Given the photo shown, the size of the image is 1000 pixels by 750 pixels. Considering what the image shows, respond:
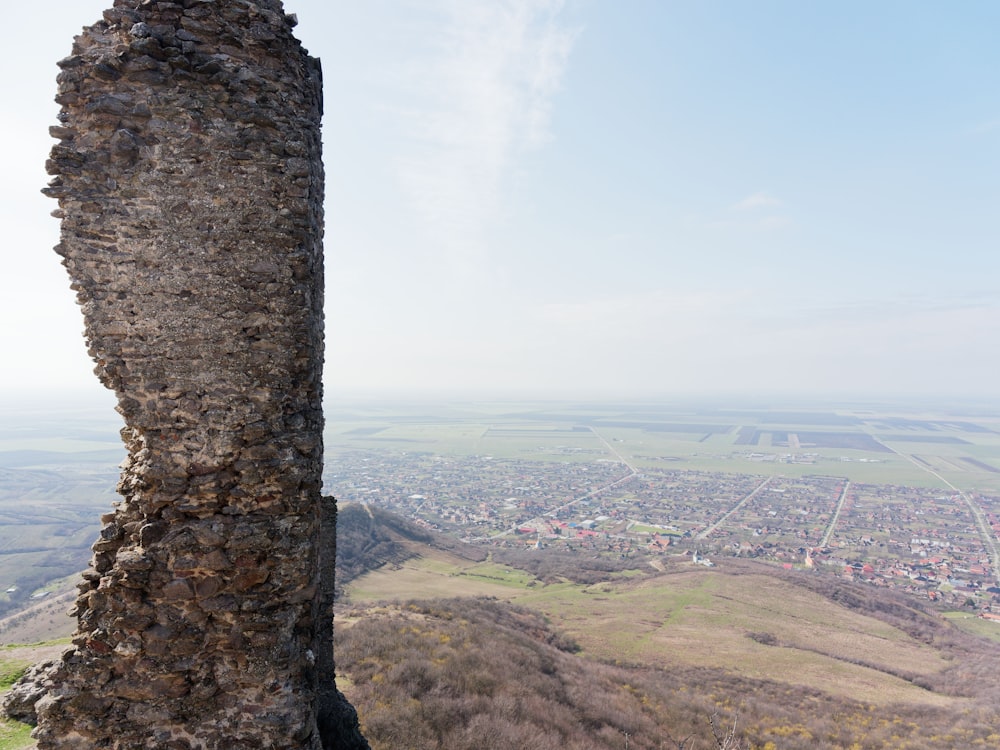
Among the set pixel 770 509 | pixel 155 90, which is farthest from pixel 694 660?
pixel 770 509

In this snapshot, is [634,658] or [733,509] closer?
[634,658]

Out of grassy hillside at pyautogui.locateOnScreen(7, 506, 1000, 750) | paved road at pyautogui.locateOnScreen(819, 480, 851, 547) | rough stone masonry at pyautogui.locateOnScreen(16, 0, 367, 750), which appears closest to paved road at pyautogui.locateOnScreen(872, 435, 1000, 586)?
paved road at pyautogui.locateOnScreen(819, 480, 851, 547)

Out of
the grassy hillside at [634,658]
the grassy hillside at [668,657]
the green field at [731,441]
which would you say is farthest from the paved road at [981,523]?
the grassy hillside at [668,657]

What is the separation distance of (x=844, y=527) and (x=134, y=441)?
238 feet

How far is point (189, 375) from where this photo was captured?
3494mm

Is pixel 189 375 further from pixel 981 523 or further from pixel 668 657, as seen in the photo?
pixel 981 523

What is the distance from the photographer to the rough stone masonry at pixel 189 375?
3.40m

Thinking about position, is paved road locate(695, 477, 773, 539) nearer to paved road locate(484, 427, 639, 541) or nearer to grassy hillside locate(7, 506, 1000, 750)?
grassy hillside locate(7, 506, 1000, 750)

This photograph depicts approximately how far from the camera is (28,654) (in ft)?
27.1

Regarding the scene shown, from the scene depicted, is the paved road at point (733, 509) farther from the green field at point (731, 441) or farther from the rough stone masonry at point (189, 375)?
the rough stone masonry at point (189, 375)

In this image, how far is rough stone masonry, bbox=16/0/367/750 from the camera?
134 inches

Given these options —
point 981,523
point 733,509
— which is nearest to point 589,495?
point 733,509

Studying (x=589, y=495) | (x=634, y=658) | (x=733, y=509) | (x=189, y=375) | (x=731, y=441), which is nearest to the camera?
(x=189, y=375)

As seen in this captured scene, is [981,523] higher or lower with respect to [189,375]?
lower
